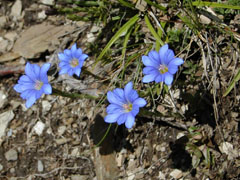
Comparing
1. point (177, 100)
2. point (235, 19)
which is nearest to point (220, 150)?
point (177, 100)

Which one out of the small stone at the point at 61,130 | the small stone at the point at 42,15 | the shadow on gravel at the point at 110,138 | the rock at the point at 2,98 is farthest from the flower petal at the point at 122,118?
the small stone at the point at 42,15

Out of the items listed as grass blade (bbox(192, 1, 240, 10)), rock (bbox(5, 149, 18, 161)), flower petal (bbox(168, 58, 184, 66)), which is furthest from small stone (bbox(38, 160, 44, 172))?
grass blade (bbox(192, 1, 240, 10))

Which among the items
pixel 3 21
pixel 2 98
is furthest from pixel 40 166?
pixel 3 21

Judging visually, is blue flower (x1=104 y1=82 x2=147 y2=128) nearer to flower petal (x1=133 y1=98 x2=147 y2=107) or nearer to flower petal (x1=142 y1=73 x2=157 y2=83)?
flower petal (x1=133 y1=98 x2=147 y2=107)

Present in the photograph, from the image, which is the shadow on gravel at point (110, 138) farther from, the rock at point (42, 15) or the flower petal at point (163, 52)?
the rock at point (42, 15)

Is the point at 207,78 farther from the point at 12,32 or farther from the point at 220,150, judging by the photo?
the point at 12,32
